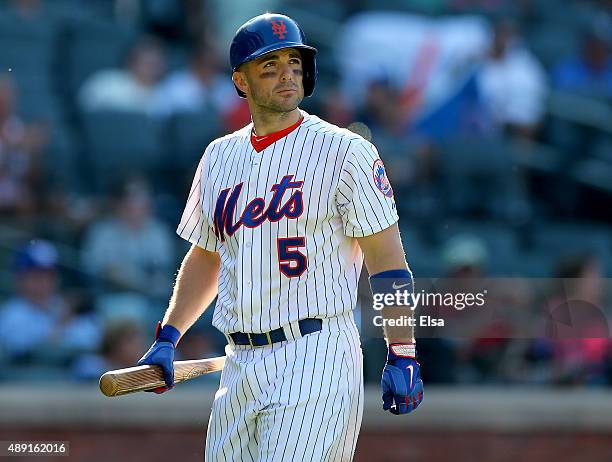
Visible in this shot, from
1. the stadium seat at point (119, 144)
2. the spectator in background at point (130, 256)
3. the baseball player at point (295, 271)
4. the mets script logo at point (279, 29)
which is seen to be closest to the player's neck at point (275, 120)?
the baseball player at point (295, 271)

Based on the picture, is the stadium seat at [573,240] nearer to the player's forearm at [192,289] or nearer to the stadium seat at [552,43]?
the stadium seat at [552,43]

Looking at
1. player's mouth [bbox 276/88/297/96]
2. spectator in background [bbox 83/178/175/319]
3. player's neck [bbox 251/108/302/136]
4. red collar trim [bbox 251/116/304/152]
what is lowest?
red collar trim [bbox 251/116/304/152]

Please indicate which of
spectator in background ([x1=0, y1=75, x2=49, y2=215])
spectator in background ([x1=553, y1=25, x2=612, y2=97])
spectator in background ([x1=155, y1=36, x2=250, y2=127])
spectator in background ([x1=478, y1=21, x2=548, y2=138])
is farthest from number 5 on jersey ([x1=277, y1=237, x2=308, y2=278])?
spectator in background ([x1=553, y1=25, x2=612, y2=97])

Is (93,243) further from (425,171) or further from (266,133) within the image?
(266,133)

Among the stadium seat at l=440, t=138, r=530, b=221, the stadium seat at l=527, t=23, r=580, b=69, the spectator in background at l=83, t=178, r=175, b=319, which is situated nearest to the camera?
the spectator in background at l=83, t=178, r=175, b=319

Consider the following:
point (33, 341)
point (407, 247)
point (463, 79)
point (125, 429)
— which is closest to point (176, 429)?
point (125, 429)

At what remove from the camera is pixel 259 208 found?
12.1ft

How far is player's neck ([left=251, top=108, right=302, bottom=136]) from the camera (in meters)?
3.77

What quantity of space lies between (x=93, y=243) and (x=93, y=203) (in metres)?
0.47

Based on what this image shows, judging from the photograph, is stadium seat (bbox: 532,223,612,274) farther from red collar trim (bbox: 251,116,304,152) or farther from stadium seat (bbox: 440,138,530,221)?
red collar trim (bbox: 251,116,304,152)

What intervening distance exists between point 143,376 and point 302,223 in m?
0.65

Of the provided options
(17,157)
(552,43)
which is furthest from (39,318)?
(552,43)

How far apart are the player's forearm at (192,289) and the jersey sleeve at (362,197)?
60 cm

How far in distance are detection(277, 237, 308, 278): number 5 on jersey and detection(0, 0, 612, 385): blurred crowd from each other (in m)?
2.86
